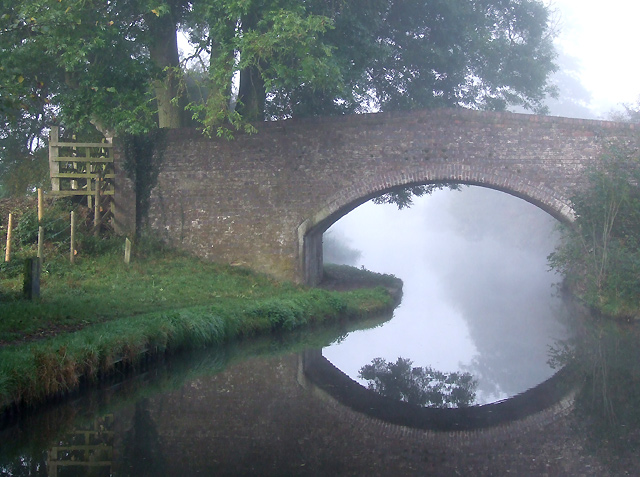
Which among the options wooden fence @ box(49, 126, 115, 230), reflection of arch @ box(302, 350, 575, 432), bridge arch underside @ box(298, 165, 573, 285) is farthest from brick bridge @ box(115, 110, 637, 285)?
reflection of arch @ box(302, 350, 575, 432)

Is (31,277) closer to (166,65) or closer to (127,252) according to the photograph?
(127,252)

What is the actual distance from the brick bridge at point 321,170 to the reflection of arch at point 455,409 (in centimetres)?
725

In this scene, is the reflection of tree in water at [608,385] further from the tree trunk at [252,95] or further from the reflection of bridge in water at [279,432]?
the tree trunk at [252,95]

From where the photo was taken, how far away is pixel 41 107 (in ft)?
66.9

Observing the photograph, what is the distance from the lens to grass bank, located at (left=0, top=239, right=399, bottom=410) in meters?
7.21

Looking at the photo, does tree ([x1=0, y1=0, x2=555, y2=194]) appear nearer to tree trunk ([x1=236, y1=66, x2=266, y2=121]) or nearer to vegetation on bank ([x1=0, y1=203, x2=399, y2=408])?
tree trunk ([x1=236, y1=66, x2=266, y2=121])

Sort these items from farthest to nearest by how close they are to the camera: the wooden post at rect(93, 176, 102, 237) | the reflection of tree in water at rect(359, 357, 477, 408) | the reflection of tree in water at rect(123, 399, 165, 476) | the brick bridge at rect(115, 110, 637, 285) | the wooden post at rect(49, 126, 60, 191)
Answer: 1. the wooden post at rect(93, 176, 102, 237)
2. the wooden post at rect(49, 126, 60, 191)
3. the brick bridge at rect(115, 110, 637, 285)
4. the reflection of tree in water at rect(359, 357, 477, 408)
5. the reflection of tree in water at rect(123, 399, 165, 476)

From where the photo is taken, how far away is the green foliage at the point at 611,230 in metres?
14.5

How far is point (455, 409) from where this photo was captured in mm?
7305

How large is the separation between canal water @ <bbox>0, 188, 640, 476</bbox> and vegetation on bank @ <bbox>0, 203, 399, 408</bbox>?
29 cm

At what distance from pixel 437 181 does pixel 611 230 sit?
11.9ft

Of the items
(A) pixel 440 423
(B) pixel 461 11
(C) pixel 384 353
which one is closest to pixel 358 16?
(B) pixel 461 11

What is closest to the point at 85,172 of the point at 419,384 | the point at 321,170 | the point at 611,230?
the point at 321,170

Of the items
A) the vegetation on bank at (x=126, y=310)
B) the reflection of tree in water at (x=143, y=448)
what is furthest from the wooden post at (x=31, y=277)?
the reflection of tree in water at (x=143, y=448)
